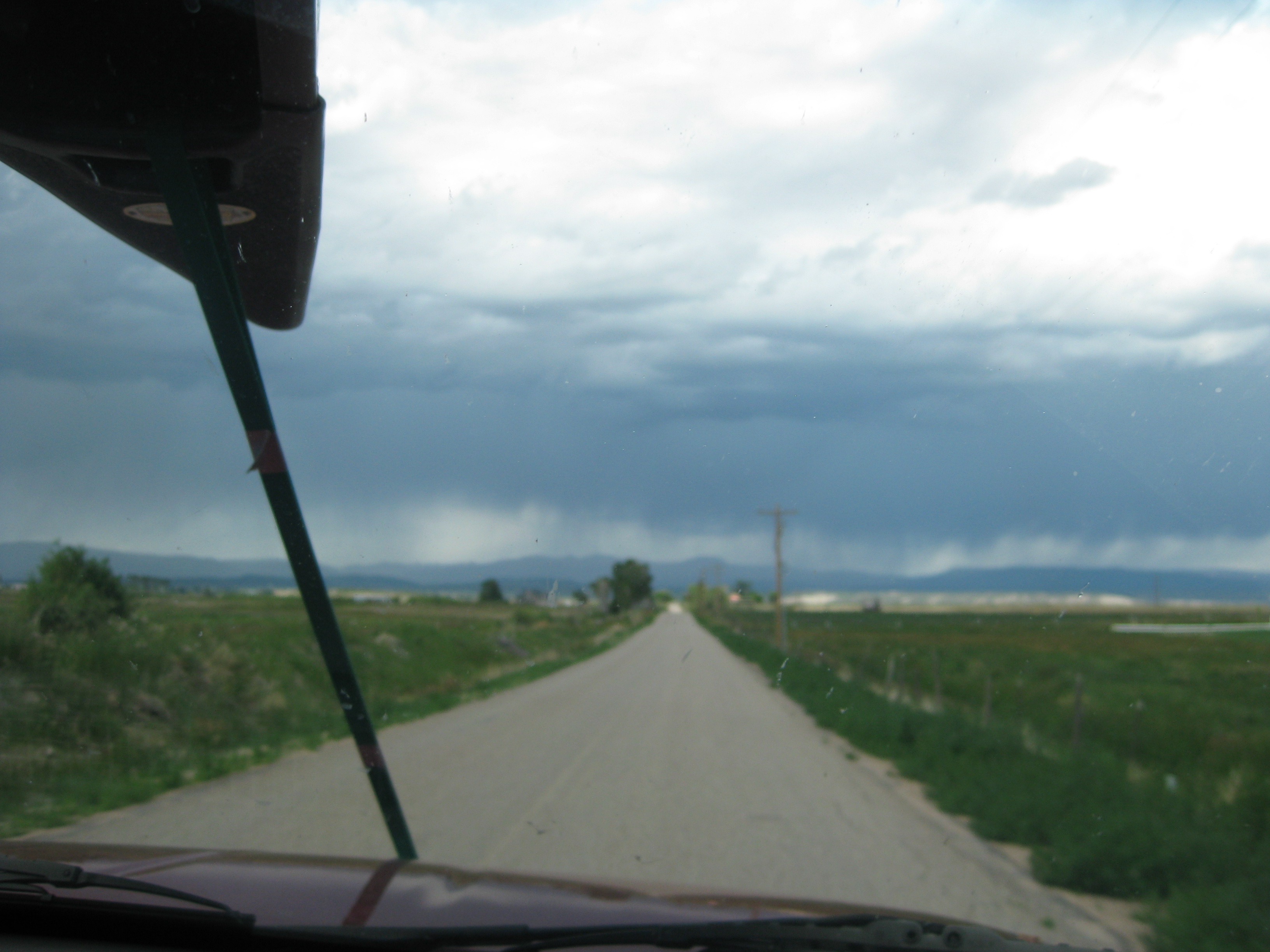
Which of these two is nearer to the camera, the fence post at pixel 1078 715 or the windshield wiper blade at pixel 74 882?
the windshield wiper blade at pixel 74 882

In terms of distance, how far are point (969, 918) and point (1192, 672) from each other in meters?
4.54

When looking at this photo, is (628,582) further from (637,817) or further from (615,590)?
(637,817)

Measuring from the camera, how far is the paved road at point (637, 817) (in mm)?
5906

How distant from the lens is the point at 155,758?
837 cm

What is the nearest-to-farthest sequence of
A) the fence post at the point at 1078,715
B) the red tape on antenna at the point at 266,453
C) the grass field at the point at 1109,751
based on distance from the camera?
the red tape on antenna at the point at 266,453 → the grass field at the point at 1109,751 → the fence post at the point at 1078,715

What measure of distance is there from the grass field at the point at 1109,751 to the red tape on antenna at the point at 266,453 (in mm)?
3000

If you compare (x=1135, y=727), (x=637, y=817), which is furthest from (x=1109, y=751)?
(x=637, y=817)

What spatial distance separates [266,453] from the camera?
265cm

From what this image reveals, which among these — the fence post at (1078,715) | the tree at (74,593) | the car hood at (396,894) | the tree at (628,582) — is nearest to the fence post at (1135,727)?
the fence post at (1078,715)

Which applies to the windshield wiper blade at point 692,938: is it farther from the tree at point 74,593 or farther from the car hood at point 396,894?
the tree at point 74,593

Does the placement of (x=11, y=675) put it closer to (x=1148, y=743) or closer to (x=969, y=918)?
(x=969, y=918)

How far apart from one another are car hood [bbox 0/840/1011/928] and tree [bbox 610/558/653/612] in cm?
281

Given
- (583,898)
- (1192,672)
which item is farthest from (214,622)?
(1192,672)

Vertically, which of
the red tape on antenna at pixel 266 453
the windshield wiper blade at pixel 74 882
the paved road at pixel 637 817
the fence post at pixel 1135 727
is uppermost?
the red tape on antenna at pixel 266 453
